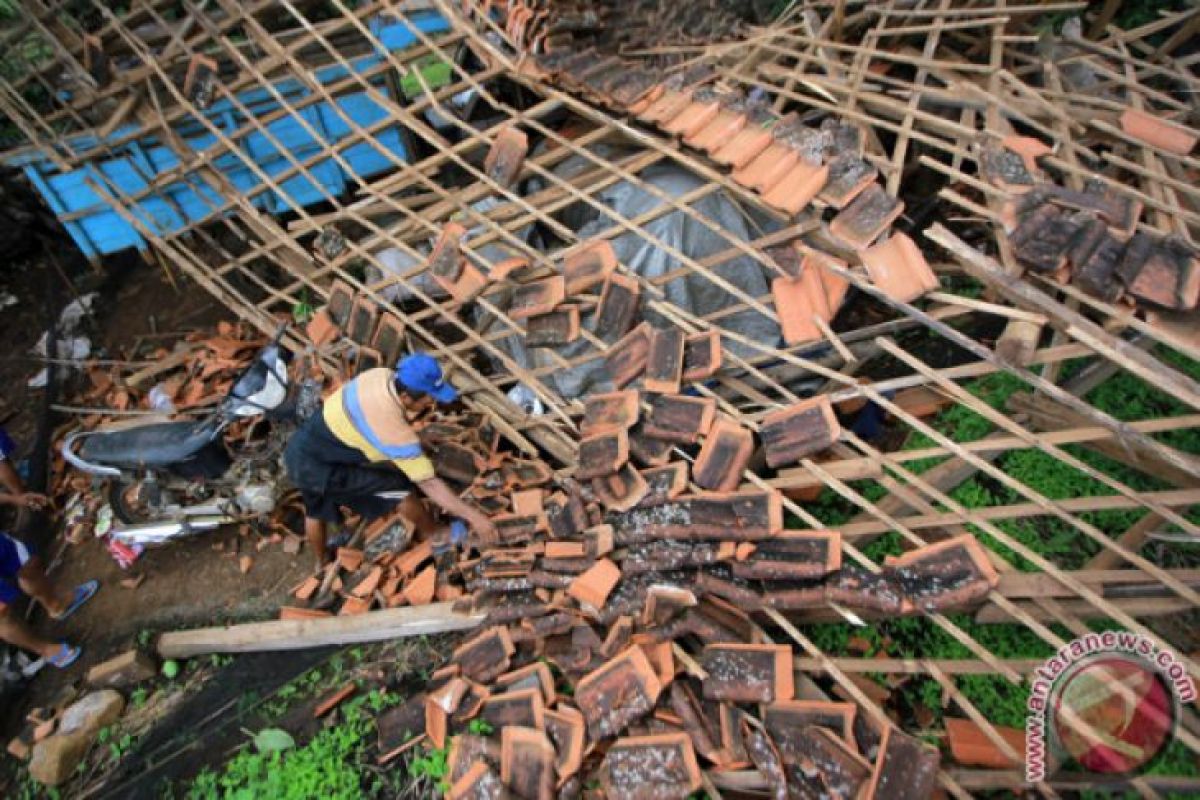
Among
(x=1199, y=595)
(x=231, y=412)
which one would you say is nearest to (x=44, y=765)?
(x=231, y=412)

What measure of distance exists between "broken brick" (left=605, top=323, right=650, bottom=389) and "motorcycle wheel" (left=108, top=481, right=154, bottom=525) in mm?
3536

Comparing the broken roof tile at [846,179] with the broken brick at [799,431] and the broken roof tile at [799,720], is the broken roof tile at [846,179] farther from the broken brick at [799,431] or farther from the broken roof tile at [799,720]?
the broken roof tile at [799,720]

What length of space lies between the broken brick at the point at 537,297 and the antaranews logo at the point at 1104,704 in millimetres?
2823

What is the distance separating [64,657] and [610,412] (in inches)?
160

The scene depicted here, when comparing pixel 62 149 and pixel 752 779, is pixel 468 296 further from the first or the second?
pixel 62 149

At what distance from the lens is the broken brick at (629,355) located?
12.5 feet

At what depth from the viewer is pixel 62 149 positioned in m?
5.28

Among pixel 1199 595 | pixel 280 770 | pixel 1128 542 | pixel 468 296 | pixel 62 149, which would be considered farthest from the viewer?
pixel 62 149

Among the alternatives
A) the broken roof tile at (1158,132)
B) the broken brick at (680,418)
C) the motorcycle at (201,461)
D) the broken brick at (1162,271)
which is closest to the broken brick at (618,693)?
the broken brick at (680,418)

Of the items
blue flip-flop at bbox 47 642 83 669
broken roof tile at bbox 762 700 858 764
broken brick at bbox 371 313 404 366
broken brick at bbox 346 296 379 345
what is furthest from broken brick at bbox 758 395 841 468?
blue flip-flop at bbox 47 642 83 669

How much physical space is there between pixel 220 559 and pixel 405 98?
3.72 meters

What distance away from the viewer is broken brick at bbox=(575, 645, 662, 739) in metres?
3.28

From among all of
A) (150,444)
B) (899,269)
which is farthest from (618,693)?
(150,444)

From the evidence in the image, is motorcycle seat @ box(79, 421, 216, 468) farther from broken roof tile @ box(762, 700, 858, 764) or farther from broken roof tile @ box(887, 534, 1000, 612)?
broken roof tile @ box(887, 534, 1000, 612)
